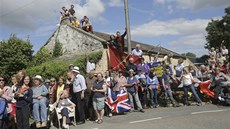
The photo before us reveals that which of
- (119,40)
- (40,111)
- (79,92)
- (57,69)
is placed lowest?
(40,111)

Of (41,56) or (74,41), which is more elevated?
(74,41)

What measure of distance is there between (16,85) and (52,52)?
1790 centimetres

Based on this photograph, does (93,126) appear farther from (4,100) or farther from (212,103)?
(212,103)

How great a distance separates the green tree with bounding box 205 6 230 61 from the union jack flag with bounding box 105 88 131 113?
40.4 m

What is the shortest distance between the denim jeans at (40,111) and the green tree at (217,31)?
43.8 meters

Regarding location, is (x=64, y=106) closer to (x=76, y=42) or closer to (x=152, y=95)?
(x=152, y=95)

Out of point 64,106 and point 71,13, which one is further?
point 71,13

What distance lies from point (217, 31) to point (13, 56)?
35.6 m

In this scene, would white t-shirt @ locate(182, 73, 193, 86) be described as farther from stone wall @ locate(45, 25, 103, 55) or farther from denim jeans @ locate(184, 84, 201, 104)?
stone wall @ locate(45, 25, 103, 55)

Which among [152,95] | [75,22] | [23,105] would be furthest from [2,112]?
[75,22]

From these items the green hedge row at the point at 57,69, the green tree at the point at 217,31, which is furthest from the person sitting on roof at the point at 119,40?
the green tree at the point at 217,31

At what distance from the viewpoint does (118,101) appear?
467 inches

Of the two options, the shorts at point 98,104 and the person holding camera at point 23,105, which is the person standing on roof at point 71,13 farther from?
the person holding camera at point 23,105

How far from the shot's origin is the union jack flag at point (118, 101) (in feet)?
38.5
